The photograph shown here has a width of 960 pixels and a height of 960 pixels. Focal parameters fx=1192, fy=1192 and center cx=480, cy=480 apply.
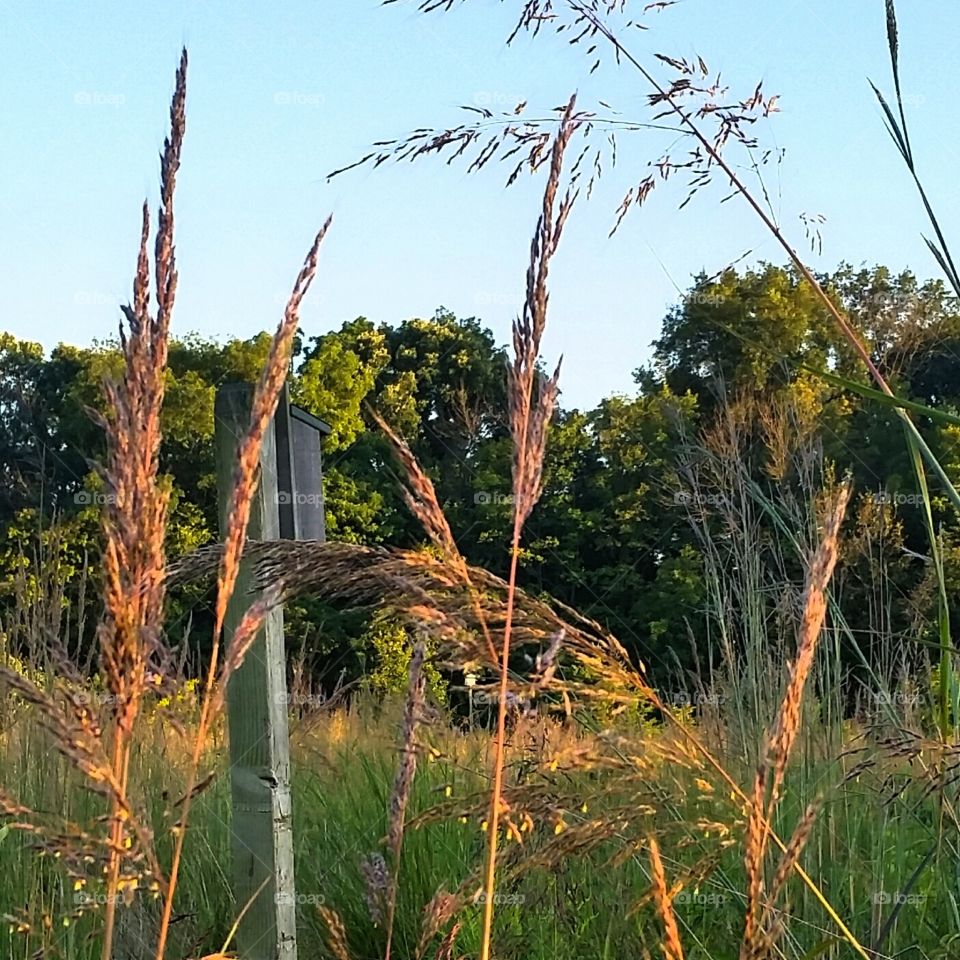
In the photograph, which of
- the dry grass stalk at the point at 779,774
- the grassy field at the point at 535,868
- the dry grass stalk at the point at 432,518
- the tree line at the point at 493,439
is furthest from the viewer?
the tree line at the point at 493,439

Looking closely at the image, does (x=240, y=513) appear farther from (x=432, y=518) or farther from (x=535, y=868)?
(x=535, y=868)

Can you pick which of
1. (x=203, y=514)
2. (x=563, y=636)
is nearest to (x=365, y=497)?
(x=203, y=514)

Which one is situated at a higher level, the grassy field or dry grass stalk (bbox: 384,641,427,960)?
dry grass stalk (bbox: 384,641,427,960)

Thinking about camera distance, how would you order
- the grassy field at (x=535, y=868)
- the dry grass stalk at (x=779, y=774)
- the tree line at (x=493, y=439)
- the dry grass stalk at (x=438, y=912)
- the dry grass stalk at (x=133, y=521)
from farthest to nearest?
the tree line at (x=493, y=439), the grassy field at (x=535, y=868), the dry grass stalk at (x=438, y=912), the dry grass stalk at (x=779, y=774), the dry grass stalk at (x=133, y=521)

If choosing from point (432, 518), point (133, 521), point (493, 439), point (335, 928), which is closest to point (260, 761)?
point (335, 928)

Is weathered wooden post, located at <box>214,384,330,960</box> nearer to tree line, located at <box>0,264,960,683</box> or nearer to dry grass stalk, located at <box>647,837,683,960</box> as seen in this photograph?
dry grass stalk, located at <box>647,837,683,960</box>

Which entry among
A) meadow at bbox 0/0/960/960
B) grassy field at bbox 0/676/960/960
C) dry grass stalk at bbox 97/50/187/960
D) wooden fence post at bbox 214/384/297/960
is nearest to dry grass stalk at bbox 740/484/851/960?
meadow at bbox 0/0/960/960

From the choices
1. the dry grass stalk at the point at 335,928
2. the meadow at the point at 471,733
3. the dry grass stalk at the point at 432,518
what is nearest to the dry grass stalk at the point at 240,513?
the meadow at the point at 471,733

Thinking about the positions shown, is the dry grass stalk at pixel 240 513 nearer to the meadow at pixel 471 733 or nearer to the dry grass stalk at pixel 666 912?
the meadow at pixel 471 733

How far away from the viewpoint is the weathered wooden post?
2.73 m

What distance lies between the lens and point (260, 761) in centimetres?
277

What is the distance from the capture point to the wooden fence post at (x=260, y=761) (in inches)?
108

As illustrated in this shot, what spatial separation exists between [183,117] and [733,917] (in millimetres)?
2573

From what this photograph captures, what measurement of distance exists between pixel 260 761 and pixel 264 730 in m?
0.07
